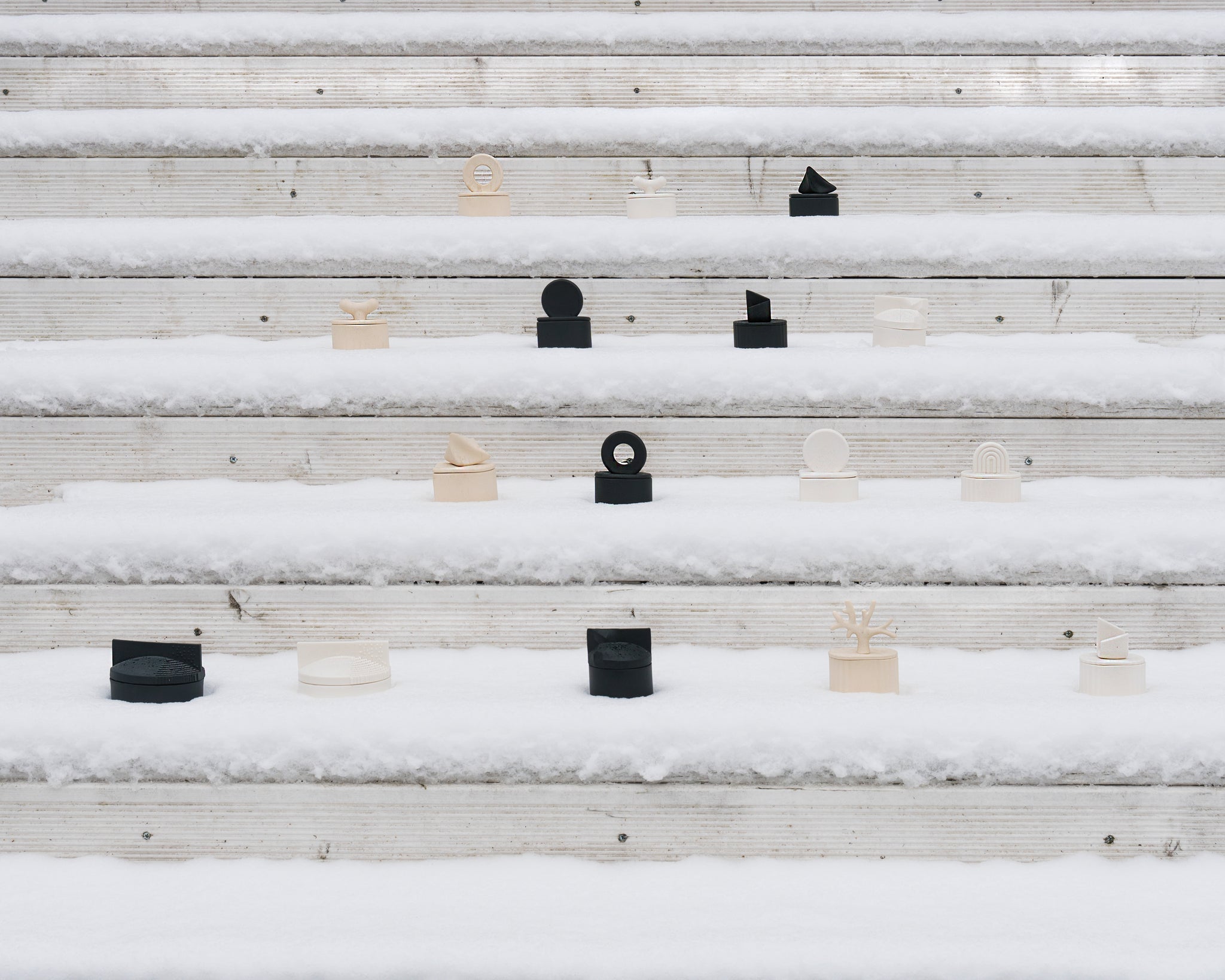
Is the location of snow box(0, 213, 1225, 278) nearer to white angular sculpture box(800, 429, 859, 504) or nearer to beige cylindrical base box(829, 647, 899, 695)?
white angular sculpture box(800, 429, 859, 504)

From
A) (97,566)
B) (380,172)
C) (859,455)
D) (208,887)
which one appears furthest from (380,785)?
(380,172)

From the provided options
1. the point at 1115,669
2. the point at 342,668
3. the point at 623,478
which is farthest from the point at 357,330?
the point at 1115,669

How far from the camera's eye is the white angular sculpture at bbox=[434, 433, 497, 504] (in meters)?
1.49

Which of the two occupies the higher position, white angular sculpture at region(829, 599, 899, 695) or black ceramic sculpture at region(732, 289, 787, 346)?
black ceramic sculpture at region(732, 289, 787, 346)

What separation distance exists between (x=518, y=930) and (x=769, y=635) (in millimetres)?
467

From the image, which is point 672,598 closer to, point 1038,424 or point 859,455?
point 859,455

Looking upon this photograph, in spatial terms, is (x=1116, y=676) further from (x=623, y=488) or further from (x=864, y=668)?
(x=623, y=488)

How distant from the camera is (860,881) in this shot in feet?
3.83

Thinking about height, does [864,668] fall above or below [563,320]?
below

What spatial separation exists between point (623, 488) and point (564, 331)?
0.33 m

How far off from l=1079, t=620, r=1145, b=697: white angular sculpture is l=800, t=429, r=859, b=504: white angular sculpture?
34 cm

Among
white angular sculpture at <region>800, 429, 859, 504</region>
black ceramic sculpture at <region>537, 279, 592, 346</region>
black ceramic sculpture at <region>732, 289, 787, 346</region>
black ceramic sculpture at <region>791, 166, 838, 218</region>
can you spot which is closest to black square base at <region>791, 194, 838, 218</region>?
black ceramic sculpture at <region>791, 166, 838, 218</region>

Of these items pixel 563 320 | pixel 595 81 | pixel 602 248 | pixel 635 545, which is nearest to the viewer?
pixel 635 545

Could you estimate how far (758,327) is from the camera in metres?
1.68
